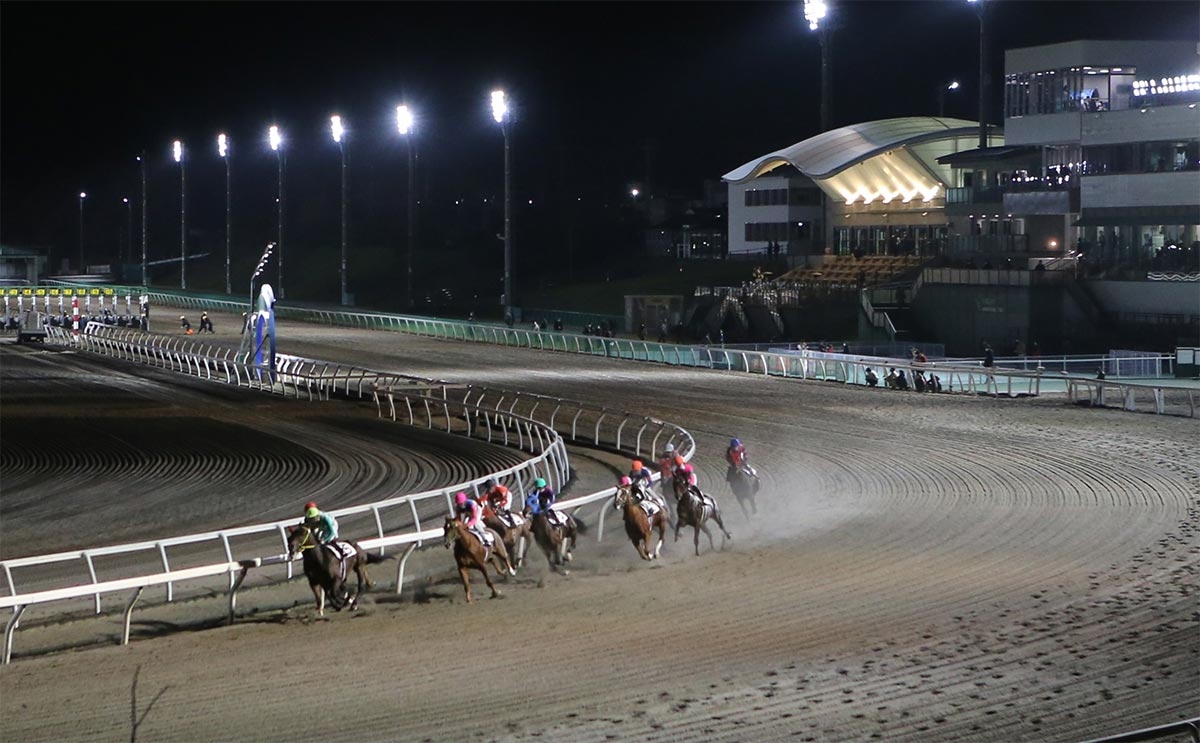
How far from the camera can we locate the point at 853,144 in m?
57.1

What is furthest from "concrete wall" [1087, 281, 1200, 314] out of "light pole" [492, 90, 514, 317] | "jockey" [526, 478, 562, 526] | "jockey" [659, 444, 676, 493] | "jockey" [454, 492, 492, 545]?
"jockey" [454, 492, 492, 545]

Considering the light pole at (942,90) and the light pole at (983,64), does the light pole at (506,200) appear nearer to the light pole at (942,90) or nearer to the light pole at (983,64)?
the light pole at (983,64)

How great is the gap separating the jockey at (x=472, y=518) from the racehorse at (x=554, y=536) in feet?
2.34

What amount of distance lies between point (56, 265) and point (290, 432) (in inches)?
3302

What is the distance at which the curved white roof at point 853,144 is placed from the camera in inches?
2194

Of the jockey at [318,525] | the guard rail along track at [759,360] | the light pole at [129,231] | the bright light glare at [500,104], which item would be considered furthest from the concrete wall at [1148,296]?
the light pole at [129,231]

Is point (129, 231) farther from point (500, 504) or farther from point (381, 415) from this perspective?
point (500, 504)

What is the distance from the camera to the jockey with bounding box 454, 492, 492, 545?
11.4 m

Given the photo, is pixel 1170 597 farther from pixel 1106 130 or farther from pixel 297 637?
pixel 1106 130

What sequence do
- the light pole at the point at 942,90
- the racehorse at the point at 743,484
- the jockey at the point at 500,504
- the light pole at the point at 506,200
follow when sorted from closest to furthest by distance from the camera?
1. the jockey at the point at 500,504
2. the racehorse at the point at 743,484
3. the light pole at the point at 506,200
4. the light pole at the point at 942,90

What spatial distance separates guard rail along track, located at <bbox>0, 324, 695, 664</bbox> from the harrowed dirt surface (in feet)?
1.23

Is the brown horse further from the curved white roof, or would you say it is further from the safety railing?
the curved white roof

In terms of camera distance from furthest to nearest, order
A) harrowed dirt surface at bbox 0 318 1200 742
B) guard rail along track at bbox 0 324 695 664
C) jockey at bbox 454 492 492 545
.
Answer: jockey at bbox 454 492 492 545 < guard rail along track at bbox 0 324 695 664 < harrowed dirt surface at bbox 0 318 1200 742

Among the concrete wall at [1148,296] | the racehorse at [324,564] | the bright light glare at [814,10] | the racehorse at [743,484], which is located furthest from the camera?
the bright light glare at [814,10]
